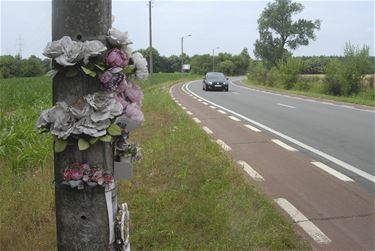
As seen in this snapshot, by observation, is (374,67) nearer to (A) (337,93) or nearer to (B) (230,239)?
(A) (337,93)

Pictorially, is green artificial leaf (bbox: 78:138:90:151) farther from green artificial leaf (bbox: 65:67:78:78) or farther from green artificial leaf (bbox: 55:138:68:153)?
green artificial leaf (bbox: 65:67:78:78)

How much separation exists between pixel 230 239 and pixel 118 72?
2331 mm

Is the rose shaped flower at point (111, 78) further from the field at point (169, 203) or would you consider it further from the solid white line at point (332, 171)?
the solid white line at point (332, 171)

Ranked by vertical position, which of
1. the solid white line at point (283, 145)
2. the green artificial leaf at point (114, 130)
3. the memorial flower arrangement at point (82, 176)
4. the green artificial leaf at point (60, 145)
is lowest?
the solid white line at point (283, 145)

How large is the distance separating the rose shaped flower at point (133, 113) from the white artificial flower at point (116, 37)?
0.31 m

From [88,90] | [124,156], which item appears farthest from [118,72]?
[124,156]

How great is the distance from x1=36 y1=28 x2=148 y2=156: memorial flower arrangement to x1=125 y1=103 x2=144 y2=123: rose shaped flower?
0.08 metres

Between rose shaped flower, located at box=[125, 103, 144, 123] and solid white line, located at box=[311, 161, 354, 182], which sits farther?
solid white line, located at box=[311, 161, 354, 182]

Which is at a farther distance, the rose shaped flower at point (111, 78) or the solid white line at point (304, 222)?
the solid white line at point (304, 222)

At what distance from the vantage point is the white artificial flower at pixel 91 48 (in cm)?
204

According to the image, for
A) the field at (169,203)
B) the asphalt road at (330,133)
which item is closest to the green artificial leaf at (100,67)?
the field at (169,203)

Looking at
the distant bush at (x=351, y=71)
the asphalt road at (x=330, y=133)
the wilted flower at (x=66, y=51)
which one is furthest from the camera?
the distant bush at (x=351, y=71)

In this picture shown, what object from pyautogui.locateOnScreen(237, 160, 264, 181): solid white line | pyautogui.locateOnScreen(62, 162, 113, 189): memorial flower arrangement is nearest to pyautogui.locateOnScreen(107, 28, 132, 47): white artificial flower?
pyautogui.locateOnScreen(62, 162, 113, 189): memorial flower arrangement

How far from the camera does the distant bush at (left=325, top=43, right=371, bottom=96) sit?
32.2 meters
